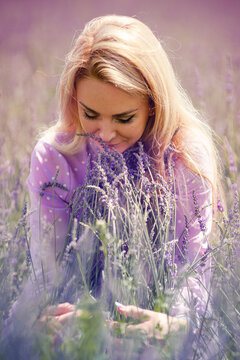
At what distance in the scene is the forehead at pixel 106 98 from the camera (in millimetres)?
1609

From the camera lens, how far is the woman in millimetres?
1630

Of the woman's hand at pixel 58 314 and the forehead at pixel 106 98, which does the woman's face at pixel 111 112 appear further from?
the woman's hand at pixel 58 314

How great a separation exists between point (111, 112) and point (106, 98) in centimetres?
6

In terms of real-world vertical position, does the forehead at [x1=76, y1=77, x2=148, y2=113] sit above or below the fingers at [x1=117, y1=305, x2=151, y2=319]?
above

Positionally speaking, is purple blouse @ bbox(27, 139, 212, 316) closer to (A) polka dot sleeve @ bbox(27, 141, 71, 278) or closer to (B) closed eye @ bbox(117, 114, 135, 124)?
(A) polka dot sleeve @ bbox(27, 141, 71, 278)

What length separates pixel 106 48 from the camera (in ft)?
5.48

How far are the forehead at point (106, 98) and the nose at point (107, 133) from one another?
0.20 ft

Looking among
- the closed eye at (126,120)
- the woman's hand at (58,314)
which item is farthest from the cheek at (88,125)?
the woman's hand at (58,314)

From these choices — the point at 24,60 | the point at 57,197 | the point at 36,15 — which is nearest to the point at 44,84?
the point at 24,60

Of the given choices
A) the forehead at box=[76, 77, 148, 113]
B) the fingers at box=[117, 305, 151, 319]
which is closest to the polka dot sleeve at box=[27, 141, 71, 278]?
the forehead at box=[76, 77, 148, 113]

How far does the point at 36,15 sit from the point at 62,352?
4.97 m

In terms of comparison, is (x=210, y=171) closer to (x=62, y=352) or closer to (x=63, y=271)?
(x=63, y=271)

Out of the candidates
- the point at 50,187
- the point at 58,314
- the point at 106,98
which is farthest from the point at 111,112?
the point at 58,314

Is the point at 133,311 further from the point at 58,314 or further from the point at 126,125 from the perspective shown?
the point at 126,125
